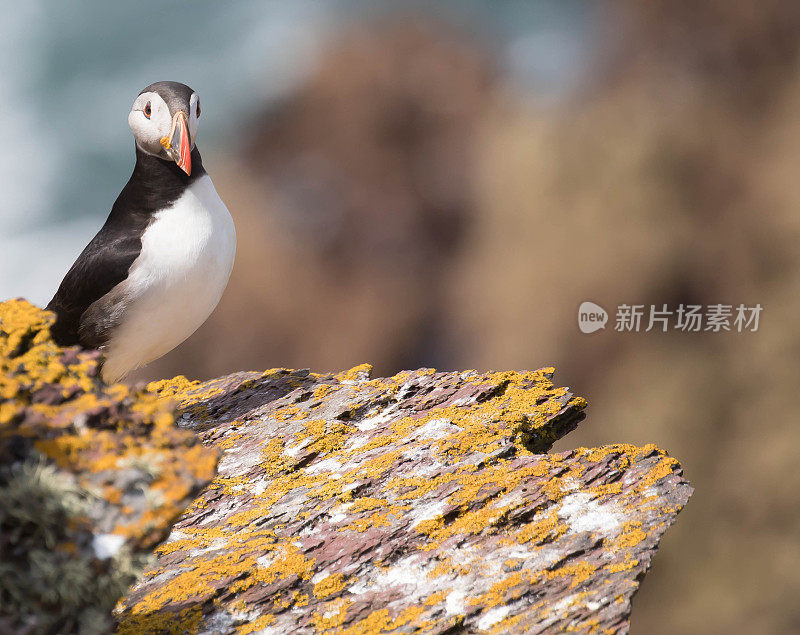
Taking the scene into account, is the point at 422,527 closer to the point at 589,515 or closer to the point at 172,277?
the point at 589,515

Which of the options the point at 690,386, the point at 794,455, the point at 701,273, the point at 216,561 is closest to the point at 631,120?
the point at 701,273

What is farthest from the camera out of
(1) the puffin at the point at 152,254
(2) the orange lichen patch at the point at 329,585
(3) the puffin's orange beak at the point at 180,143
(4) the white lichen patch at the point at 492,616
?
(1) the puffin at the point at 152,254

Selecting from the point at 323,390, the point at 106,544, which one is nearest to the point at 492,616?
the point at 106,544

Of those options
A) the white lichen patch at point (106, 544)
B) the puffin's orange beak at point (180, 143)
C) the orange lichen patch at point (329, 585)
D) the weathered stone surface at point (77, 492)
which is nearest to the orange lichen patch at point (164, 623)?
the orange lichen patch at point (329, 585)

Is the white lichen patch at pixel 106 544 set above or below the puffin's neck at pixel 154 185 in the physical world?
below

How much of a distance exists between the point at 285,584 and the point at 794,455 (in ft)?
25.3

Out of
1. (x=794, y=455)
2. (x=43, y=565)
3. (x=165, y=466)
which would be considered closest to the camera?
(x=43, y=565)

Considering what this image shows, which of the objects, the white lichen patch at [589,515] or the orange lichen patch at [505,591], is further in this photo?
the white lichen patch at [589,515]

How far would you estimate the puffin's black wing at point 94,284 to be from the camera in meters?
4.38

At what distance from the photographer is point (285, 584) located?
2482 mm

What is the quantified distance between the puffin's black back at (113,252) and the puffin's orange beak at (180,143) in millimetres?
222

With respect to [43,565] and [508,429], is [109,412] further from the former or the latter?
[508,429]

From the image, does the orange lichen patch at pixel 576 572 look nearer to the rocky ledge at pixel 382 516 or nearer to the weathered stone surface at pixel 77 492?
the rocky ledge at pixel 382 516

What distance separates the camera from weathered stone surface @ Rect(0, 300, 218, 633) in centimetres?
152
